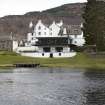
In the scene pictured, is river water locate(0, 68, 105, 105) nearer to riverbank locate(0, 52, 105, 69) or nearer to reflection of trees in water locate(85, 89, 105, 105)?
reflection of trees in water locate(85, 89, 105, 105)

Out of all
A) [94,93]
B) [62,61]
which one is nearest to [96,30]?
[62,61]

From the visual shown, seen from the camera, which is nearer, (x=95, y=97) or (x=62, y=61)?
(x=95, y=97)

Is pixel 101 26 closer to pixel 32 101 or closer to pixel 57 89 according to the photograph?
pixel 57 89

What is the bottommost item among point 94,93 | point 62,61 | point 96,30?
point 62,61

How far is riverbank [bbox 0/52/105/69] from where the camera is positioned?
579 ft

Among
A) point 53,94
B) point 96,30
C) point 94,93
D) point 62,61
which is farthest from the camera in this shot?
point 96,30

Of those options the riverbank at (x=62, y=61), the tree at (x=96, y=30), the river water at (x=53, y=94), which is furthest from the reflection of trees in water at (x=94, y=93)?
the tree at (x=96, y=30)

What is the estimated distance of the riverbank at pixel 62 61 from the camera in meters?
177

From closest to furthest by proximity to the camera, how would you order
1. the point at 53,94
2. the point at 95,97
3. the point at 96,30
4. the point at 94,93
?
1. the point at 95,97
2. the point at 53,94
3. the point at 94,93
4. the point at 96,30

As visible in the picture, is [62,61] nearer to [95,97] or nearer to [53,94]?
[53,94]

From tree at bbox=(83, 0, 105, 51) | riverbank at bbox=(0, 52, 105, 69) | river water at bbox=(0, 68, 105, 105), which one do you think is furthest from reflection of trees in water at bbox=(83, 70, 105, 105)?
tree at bbox=(83, 0, 105, 51)

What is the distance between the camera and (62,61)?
184000 mm

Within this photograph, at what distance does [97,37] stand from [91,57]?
9305 millimetres

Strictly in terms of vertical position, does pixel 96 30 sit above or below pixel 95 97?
above
